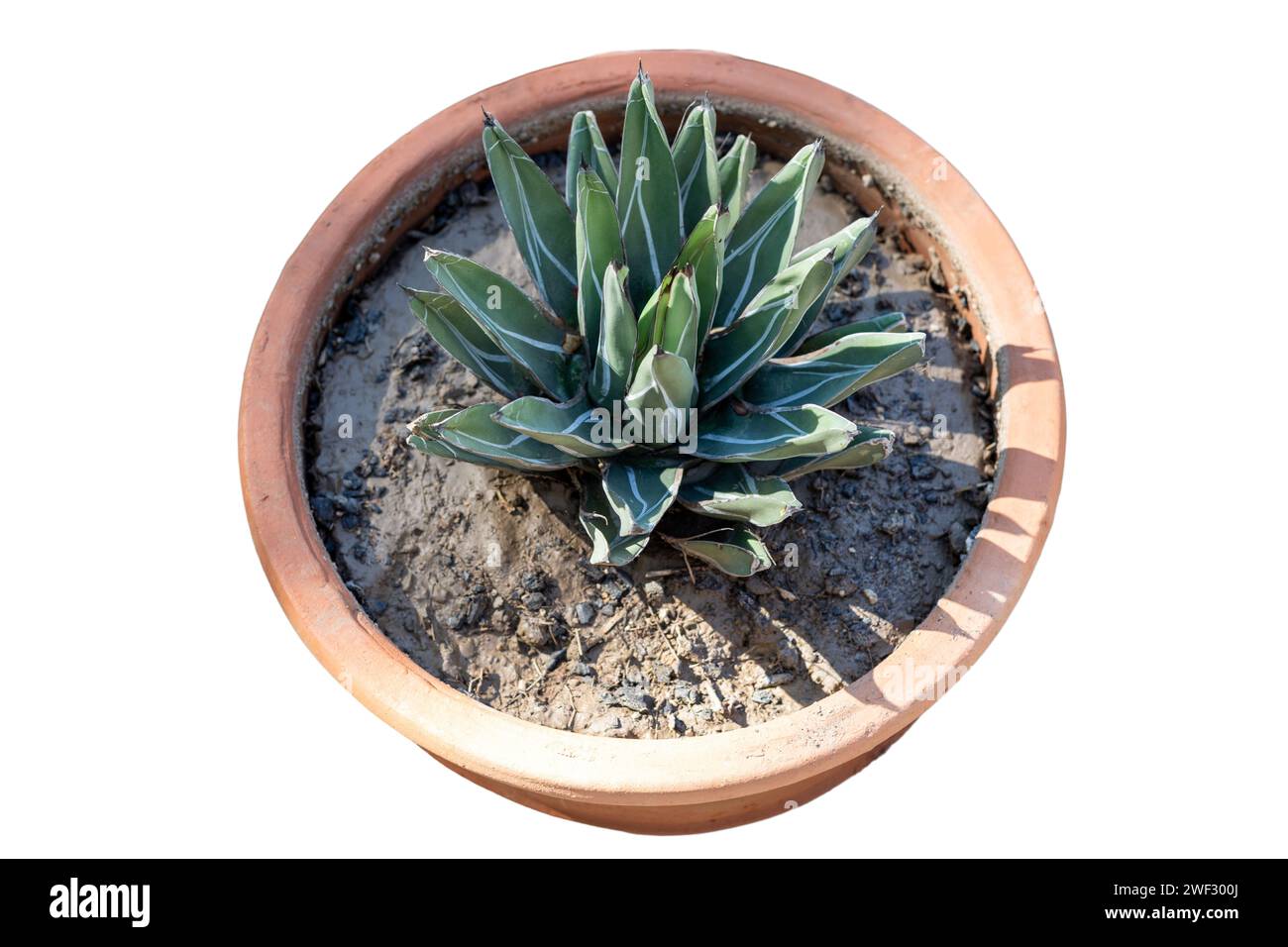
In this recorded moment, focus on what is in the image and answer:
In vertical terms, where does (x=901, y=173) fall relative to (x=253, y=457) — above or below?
above

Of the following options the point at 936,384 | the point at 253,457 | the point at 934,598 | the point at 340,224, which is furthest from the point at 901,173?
the point at 253,457

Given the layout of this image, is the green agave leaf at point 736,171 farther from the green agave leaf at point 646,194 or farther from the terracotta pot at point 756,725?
the terracotta pot at point 756,725

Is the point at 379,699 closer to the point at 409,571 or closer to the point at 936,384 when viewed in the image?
the point at 409,571

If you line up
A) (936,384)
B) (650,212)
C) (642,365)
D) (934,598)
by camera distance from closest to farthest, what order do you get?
(642,365) → (650,212) → (934,598) → (936,384)

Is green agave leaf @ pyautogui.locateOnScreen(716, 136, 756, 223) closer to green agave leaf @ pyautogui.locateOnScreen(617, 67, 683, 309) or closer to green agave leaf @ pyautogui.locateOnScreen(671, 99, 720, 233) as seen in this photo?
green agave leaf @ pyautogui.locateOnScreen(671, 99, 720, 233)

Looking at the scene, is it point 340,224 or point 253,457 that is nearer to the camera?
point 253,457

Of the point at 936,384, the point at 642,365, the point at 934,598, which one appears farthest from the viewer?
the point at 936,384

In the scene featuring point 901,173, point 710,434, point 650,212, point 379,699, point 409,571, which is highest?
point 901,173
